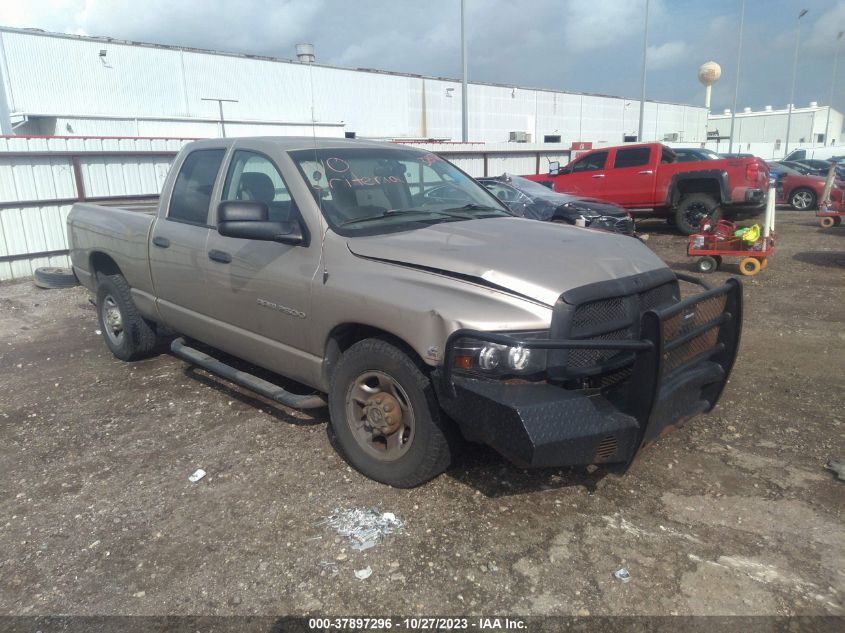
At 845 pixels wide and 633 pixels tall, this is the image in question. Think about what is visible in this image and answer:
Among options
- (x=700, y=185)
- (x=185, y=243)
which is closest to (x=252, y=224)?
(x=185, y=243)

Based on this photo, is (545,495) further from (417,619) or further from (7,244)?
(7,244)

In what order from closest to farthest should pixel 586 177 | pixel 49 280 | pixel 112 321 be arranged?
pixel 112 321 < pixel 49 280 < pixel 586 177

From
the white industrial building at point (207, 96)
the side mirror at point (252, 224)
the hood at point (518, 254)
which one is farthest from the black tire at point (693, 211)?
the white industrial building at point (207, 96)

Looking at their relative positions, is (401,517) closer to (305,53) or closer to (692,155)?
(305,53)

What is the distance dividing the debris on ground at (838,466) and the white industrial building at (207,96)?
1993cm

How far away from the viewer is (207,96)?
1340 inches

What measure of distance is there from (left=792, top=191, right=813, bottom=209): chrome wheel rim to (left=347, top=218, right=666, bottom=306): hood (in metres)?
19.4

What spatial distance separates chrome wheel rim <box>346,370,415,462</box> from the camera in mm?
3348

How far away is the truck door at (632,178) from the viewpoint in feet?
46.6

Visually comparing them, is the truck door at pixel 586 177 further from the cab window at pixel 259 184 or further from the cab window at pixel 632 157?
the cab window at pixel 259 184

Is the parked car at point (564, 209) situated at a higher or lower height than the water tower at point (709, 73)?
lower

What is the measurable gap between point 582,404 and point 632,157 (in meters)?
13.1

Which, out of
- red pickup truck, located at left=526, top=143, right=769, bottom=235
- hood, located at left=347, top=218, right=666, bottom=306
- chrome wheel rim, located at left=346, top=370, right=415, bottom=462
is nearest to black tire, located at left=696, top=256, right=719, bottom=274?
red pickup truck, located at left=526, top=143, right=769, bottom=235

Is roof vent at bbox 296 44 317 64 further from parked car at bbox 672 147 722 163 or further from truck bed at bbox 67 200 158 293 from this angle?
parked car at bbox 672 147 722 163
